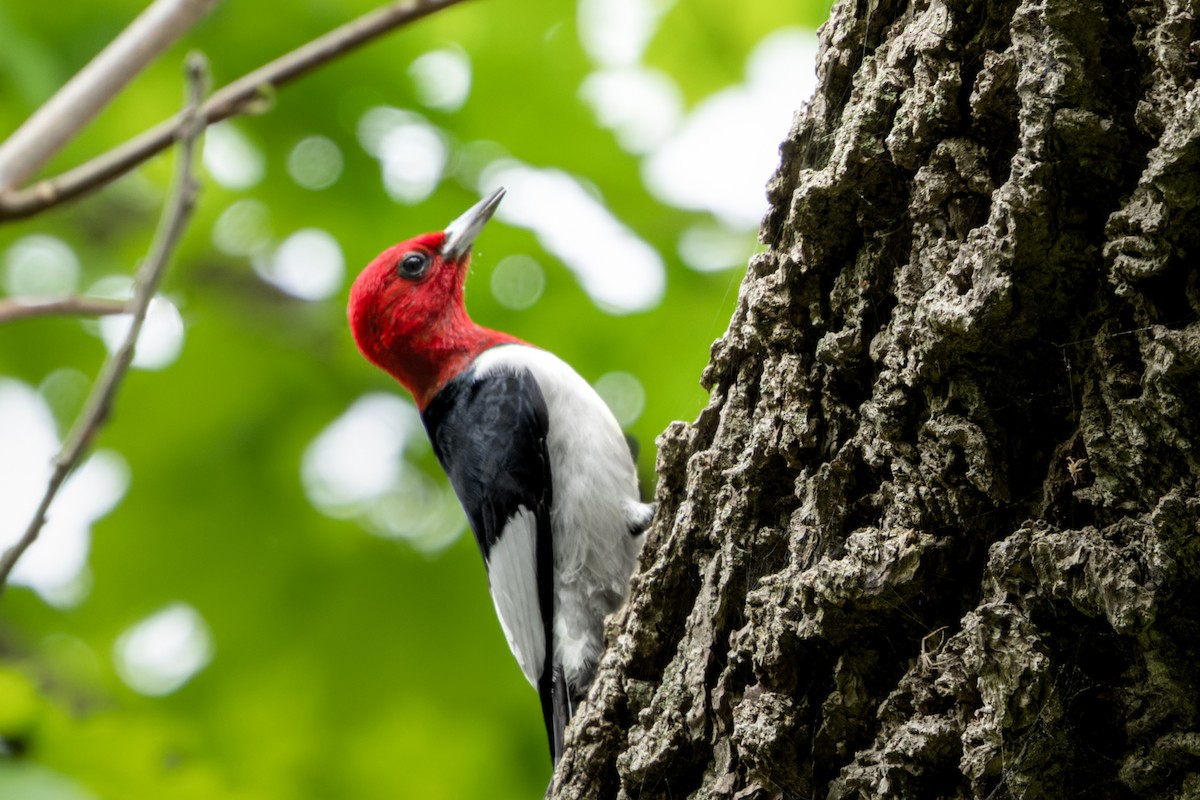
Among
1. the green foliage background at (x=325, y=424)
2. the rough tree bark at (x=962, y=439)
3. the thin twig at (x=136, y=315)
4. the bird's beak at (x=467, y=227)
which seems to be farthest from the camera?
the green foliage background at (x=325, y=424)

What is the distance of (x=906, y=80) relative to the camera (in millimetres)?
1667

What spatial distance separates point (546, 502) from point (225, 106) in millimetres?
1600

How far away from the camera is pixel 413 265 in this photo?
13.5ft

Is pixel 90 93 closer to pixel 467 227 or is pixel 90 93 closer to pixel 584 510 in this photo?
pixel 584 510

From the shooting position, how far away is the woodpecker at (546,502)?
334 cm

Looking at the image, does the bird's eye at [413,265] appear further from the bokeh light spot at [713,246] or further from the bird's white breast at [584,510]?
the bokeh light spot at [713,246]

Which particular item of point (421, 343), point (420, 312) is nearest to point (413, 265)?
point (420, 312)

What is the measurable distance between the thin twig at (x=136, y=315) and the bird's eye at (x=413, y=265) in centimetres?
195

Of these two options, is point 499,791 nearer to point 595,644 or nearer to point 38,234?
point 595,644

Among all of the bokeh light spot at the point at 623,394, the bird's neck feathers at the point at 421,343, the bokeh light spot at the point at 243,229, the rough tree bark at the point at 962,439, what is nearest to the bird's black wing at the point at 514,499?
the bird's neck feathers at the point at 421,343

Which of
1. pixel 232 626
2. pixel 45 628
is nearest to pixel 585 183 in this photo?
pixel 232 626

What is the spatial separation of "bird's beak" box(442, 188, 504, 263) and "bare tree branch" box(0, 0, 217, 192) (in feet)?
5.89

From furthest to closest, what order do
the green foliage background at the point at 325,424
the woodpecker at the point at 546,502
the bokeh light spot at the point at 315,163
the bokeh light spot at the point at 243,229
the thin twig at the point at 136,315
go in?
the bokeh light spot at the point at 243,229, the bokeh light spot at the point at 315,163, the green foliage background at the point at 325,424, the woodpecker at the point at 546,502, the thin twig at the point at 136,315

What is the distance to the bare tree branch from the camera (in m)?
2.09
